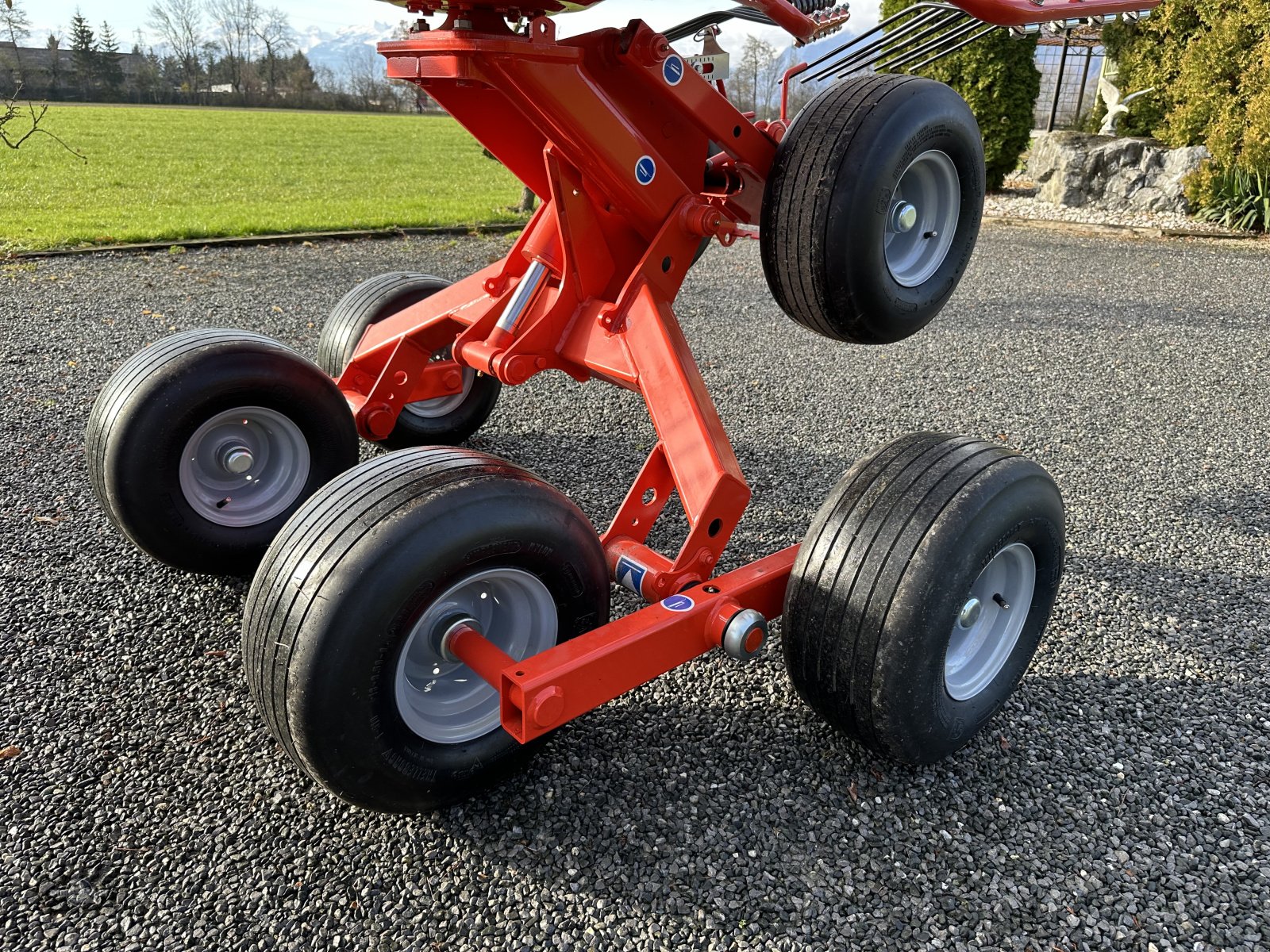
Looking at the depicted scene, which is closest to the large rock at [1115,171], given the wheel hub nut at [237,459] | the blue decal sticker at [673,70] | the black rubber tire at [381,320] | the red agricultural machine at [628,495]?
the red agricultural machine at [628,495]

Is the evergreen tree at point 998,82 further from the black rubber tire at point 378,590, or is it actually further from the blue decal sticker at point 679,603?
the black rubber tire at point 378,590

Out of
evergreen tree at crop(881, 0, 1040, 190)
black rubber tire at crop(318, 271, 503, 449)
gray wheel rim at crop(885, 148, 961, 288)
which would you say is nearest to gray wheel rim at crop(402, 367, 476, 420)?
black rubber tire at crop(318, 271, 503, 449)

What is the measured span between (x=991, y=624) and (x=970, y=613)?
173mm

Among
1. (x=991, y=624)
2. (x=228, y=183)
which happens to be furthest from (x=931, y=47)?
(x=228, y=183)

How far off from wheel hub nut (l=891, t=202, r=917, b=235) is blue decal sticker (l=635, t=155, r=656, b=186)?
77cm

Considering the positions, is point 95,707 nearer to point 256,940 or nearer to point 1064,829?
point 256,940

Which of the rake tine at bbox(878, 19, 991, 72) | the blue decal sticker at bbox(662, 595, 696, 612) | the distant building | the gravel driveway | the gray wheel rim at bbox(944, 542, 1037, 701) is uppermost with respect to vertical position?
the distant building

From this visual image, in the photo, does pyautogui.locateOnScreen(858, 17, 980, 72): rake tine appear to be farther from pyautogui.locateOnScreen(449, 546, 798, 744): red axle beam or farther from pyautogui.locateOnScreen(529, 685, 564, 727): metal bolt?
pyautogui.locateOnScreen(529, 685, 564, 727): metal bolt

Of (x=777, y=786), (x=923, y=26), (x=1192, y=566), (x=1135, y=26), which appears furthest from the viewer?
(x=1135, y=26)

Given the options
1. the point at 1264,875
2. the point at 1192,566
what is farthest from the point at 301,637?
the point at 1192,566

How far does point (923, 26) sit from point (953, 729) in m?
2.52

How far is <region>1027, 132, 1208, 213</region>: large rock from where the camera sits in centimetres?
1226

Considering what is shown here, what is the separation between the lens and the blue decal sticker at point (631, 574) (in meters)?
2.65

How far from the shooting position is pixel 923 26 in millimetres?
3361
